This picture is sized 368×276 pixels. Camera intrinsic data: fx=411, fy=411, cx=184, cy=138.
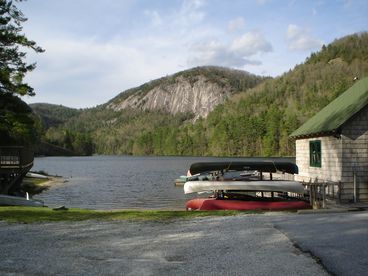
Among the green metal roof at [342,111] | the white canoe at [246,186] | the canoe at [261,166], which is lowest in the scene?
the white canoe at [246,186]

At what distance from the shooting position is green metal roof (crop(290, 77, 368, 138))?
2119 centimetres

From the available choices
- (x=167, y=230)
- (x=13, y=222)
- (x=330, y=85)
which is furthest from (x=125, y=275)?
(x=330, y=85)

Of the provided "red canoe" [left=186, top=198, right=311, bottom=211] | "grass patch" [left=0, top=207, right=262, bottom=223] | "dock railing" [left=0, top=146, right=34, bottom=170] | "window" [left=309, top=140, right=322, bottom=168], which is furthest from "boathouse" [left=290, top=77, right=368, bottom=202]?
"dock railing" [left=0, top=146, right=34, bottom=170]

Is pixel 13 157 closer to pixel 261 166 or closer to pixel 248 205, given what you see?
pixel 261 166

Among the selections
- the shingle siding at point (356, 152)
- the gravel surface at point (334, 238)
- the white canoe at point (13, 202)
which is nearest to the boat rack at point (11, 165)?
the white canoe at point (13, 202)

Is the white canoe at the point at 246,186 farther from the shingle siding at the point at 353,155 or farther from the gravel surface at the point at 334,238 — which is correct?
the gravel surface at the point at 334,238

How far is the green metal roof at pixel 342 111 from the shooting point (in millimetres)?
21192

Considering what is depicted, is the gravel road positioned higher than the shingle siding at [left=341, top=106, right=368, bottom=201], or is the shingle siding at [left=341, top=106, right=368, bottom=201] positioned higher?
the shingle siding at [left=341, top=106, right=368, bottom=201]

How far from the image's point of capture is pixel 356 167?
835 inches

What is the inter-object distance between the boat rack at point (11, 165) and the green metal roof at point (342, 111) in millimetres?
22481

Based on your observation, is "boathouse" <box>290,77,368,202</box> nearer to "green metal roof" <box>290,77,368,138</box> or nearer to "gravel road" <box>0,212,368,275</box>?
"green metal roof" <box>290,77,368,138</box>

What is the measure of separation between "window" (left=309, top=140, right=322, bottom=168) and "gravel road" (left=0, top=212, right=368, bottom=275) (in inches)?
429

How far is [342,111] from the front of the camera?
22.7 metres

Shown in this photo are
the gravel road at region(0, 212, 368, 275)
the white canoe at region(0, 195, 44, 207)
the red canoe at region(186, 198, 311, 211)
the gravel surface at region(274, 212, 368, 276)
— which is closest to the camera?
the gravel road at region(0, 212, 368, 275)
